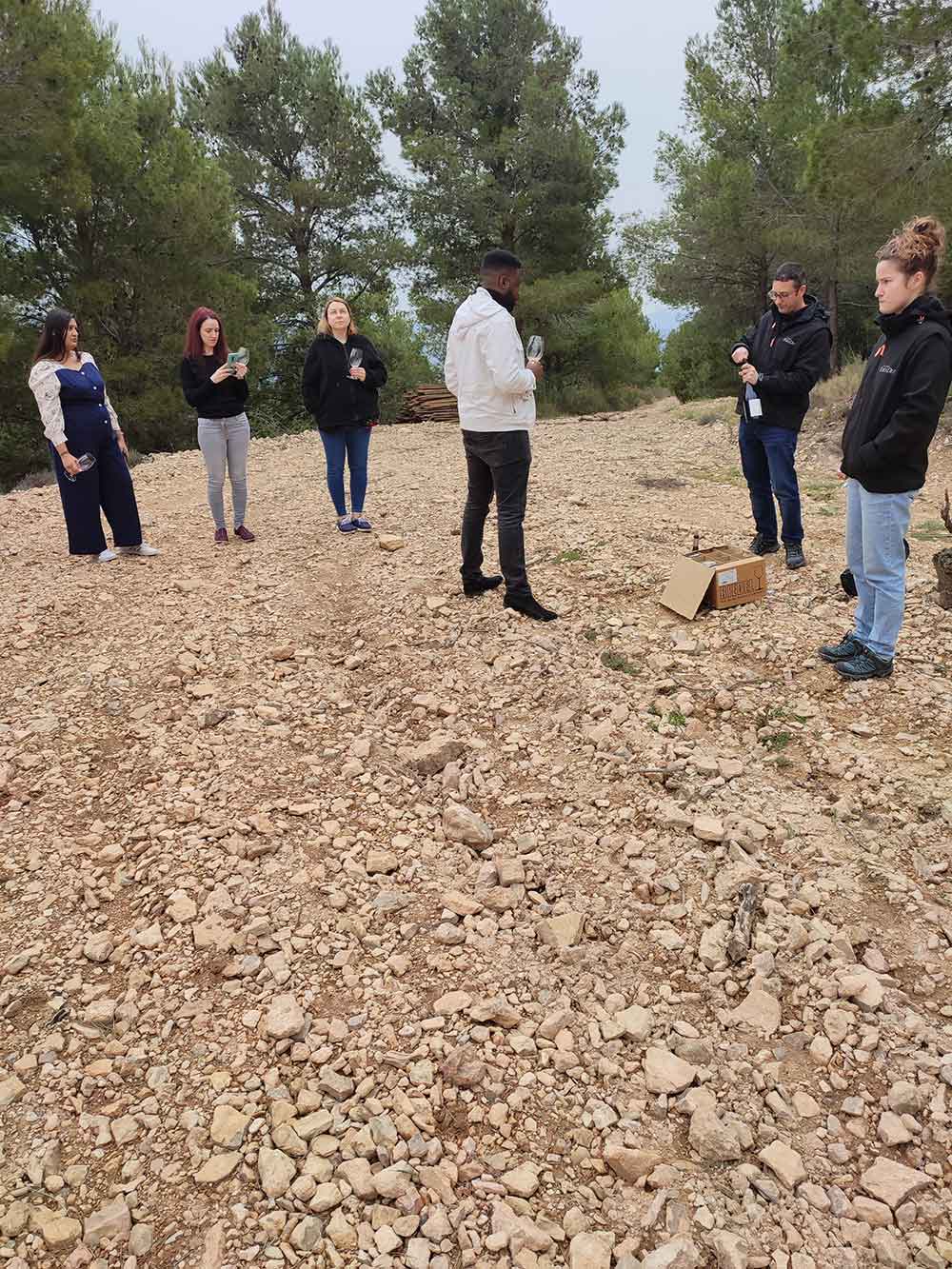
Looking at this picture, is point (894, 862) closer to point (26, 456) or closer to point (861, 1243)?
point (861, 1243)

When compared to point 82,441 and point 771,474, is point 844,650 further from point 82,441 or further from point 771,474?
point 82,441

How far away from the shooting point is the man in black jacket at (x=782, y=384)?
4.57 meters

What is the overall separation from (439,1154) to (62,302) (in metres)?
14.1

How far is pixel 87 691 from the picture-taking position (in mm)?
4035

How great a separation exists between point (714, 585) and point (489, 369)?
1684 millimetres

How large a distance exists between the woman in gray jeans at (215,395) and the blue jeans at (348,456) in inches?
24.1

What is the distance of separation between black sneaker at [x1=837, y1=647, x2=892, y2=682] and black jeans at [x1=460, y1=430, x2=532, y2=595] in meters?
1.68

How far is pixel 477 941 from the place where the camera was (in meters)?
2.54

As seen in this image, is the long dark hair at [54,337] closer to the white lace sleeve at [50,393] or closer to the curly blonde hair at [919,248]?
the white lace sleeve at [50,393]

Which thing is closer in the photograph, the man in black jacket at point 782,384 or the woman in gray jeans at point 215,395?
the man in black jacket at point 782,384

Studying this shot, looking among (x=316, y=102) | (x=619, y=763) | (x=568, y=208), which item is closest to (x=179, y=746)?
(x=619, y=763)

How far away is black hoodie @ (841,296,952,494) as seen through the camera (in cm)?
322

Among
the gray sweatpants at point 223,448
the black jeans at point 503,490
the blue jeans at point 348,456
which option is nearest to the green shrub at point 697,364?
the blue jeans at point 348,456

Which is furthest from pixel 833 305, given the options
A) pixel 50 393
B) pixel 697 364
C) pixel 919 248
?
pixel 50 393
